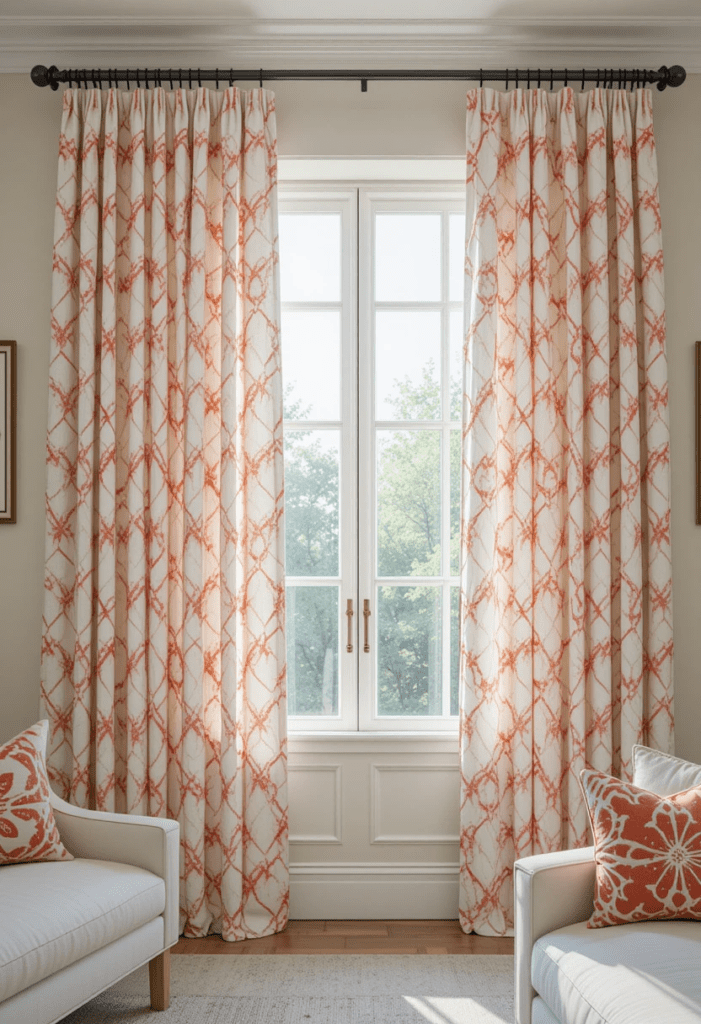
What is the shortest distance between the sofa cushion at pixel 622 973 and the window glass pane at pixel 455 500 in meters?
1.44

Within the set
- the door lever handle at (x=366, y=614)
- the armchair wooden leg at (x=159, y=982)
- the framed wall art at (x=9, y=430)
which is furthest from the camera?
the door lever handle at (x=366, y=614)

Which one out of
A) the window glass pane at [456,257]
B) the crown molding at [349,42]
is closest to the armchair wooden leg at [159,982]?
the window glass pane at [456,257]

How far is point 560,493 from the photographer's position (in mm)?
2867

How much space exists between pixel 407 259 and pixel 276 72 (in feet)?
2.63

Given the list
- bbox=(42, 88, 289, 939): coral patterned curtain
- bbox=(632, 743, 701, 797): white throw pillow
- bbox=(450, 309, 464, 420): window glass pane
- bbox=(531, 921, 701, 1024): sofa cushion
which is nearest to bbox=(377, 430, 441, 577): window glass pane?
bbox=(450, 309, 464, 420): window glass pane

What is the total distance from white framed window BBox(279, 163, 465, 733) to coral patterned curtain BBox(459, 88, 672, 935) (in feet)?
0.94

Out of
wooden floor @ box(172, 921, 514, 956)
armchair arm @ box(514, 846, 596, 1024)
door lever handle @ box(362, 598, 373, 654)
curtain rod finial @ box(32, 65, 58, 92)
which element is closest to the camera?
armchair arm @ box(514, 846, 596, 1024)

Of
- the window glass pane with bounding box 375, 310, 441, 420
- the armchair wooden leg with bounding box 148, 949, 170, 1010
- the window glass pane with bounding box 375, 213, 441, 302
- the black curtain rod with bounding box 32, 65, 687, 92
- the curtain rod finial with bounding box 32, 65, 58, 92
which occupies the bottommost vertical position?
the armchair wooden leg with bounding box 148, 949, 170, 1010

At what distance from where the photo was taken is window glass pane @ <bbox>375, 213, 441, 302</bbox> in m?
3.16

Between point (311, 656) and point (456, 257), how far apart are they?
163cm

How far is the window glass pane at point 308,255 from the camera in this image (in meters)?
3.16

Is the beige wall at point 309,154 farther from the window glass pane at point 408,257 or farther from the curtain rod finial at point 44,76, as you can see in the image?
the window glass pane at point 408,257

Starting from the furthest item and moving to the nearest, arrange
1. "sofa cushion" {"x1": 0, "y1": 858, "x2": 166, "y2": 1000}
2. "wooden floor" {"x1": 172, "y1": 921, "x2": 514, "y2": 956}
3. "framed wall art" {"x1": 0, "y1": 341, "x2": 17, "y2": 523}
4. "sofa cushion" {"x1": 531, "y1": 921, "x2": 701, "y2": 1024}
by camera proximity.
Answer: "framed wall art" {"x1": 0, "y1": 341, "x2": 17, "y2": 523}, "wooden floor" {"x1": 172, "y1": 921, "x2": 514, "y2": 956}, "sofa cushion" {"x1": 0, "y1": 858, "x2": 166, "y2": 1000}, "sofa cushion" {"x1": 531, "y1": 921, "x2": 701, "y2": 1024}

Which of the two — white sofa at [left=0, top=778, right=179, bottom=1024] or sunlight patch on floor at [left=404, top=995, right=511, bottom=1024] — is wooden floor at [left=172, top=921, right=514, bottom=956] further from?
white sofa at [left=0, top=778, right=179, bottom=1024]
